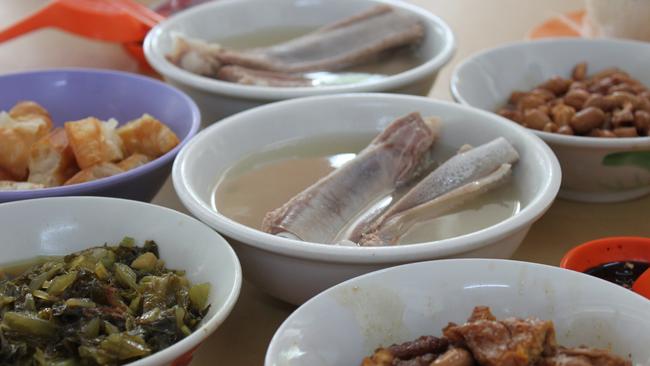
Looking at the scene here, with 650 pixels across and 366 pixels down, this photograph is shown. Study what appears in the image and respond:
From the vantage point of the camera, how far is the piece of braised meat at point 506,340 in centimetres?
90

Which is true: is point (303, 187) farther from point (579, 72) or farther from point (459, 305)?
point (579, 72)

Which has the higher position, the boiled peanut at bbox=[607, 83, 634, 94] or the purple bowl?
the boiled peanut at bbox=[607, 83, 634, 94]

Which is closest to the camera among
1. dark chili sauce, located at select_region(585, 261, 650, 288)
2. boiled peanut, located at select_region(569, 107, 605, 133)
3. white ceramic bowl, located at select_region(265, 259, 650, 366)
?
white ceramic bowl, located at select_region(265, 259, 650, 366)

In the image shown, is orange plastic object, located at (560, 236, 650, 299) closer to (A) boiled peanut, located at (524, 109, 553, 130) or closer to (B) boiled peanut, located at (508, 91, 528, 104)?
(A) boiled peanut, located at (524, 109, 553, 130)

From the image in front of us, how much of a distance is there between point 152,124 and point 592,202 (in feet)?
3.02

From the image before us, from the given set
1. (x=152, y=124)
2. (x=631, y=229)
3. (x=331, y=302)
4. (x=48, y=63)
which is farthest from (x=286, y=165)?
(x=48, y=63)

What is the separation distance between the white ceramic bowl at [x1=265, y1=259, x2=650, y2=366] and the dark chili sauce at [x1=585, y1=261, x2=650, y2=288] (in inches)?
8.0

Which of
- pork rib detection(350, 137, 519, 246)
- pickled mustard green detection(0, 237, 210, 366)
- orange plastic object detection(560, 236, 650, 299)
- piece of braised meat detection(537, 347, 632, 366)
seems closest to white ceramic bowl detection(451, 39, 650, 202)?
pork rib detection(350, 137, 519, 246)

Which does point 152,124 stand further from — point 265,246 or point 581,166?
point 581,166

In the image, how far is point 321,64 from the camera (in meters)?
2.02

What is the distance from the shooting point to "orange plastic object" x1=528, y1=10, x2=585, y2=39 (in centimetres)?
230

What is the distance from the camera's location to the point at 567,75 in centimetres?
197

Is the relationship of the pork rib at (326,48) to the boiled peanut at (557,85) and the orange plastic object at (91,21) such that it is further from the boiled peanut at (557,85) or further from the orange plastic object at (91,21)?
the boiled peanut at (557,85)

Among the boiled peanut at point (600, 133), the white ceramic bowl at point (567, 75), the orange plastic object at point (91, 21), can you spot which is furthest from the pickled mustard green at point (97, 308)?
the orange plastic object at point (91, 21)
